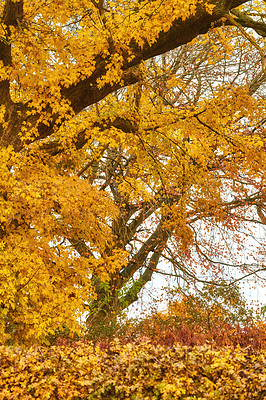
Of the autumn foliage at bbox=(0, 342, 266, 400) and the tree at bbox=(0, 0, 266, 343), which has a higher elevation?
the tree at bbox=(0, 0, 266, 343)

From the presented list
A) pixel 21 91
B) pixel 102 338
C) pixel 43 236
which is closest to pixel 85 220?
pixel 43 236

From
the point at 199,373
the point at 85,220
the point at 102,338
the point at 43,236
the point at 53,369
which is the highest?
the point at 85,220

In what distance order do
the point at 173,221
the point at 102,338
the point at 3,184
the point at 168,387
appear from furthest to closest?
the point at 173,221, the point at 102,338, the point at 3,184, the point at 168,387

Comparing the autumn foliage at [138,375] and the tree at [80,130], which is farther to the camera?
the tree at [80,130]

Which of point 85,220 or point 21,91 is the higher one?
point 21,91

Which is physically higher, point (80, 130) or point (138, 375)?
point (80, 130)

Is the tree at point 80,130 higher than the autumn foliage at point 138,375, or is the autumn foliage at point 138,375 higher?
the tree at point 80,130

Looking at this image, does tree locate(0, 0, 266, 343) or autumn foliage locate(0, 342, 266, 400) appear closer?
autumn foliage locate(0, 342, 266, 400)

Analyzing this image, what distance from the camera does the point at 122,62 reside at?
7.64 metres

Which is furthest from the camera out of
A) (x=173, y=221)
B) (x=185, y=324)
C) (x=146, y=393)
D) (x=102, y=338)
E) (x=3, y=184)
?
(x=173, y=221)

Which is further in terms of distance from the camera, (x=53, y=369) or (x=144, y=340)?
(x=144, y=340)

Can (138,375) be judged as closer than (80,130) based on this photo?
Yes

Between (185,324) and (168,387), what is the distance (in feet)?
15.7

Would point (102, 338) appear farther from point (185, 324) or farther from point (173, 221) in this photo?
point (173, 221)
